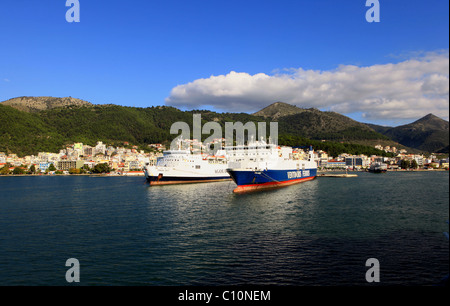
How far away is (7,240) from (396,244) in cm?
2018

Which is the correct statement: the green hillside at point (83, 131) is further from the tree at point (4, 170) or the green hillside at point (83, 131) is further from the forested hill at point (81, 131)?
the tree at point (4, 170)

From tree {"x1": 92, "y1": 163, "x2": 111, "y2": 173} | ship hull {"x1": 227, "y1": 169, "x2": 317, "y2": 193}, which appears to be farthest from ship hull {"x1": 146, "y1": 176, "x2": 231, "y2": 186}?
tree {"x1": 92, "y1": 163, "x2": 111, "y2": 173}

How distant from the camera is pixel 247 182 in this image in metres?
36.3

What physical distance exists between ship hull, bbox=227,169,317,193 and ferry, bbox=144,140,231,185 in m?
14.0

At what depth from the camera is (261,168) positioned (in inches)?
1523

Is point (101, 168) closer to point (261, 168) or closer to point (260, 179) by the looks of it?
point (261, 168)

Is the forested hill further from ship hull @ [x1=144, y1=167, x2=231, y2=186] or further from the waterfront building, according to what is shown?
ship hull @ [x1=144, y1=167, x2=231, y2=186]

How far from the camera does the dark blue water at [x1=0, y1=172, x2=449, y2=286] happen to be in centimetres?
1081

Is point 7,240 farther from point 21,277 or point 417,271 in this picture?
point 417,271

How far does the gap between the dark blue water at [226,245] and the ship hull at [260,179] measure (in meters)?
10.3

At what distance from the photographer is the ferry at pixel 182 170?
47.3 meters

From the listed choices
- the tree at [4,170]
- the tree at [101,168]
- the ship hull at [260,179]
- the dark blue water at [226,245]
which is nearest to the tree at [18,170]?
the tree at [4,170]
